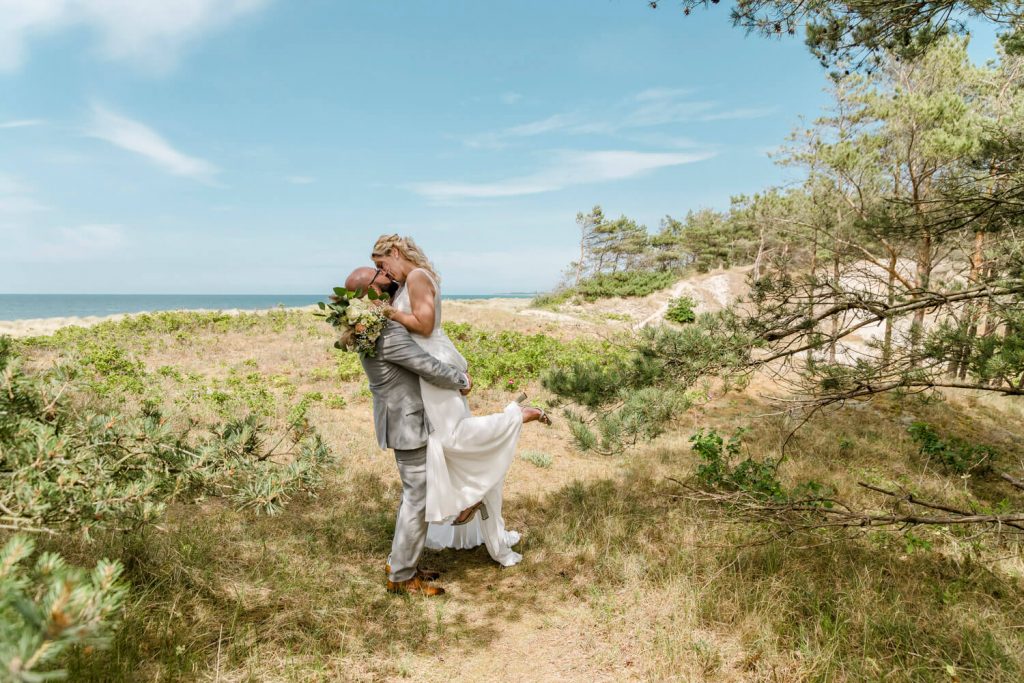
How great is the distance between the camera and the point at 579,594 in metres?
3.57

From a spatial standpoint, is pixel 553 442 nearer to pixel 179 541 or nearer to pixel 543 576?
pixel 543 576

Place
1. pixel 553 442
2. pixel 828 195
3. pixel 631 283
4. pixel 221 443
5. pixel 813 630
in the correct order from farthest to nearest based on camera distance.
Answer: pixel 631 283
pixel 828 195
pixel 553 442
pixel 813 630
pixel 221 443

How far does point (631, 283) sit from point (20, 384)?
2992 cm

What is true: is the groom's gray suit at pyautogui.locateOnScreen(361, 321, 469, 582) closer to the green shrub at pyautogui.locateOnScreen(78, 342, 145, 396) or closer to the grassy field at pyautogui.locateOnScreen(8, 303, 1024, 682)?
the grassy field at pyautogui.locateOnScreen(8, 303, 1024, 682)

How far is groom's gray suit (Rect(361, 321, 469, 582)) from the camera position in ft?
10.4

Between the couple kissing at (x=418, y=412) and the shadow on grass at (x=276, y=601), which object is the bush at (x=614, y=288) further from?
the couple kissing at (x=418, y=412)

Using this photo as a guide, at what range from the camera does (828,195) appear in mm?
11688

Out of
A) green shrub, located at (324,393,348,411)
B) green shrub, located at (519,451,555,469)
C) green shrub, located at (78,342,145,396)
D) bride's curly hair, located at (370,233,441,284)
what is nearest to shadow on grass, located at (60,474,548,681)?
bride's curly hair, located at (370,233,441,284)

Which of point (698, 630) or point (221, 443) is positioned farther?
point (698, 630)

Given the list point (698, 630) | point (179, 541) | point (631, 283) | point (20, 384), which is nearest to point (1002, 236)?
point (698, 630)

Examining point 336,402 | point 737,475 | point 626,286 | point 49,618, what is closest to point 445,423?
point 737,475

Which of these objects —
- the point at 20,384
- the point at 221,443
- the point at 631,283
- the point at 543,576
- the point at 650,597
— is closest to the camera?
the point at 20,384

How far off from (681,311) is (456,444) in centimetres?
2101

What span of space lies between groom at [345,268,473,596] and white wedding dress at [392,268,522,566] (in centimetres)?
7
